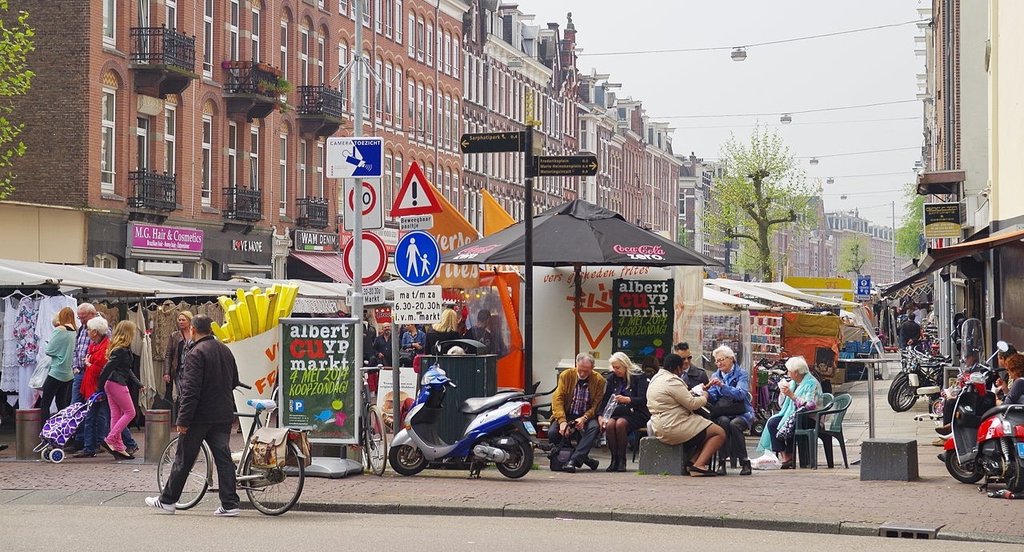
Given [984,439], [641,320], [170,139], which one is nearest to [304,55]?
[170,139]

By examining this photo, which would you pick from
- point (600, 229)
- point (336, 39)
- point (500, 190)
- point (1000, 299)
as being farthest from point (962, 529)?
point (500, 190)

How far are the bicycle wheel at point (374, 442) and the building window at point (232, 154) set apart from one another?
1083 inches

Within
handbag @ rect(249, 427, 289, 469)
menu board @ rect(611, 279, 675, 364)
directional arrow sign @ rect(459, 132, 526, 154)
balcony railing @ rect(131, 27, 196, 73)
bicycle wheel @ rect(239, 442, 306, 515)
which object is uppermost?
balcony railing @ rect(131, 27, 196, 73)

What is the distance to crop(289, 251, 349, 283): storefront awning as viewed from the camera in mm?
45688

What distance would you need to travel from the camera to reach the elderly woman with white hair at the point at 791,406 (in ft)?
55.3

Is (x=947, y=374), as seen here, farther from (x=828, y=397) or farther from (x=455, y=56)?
(x=455, y=56)

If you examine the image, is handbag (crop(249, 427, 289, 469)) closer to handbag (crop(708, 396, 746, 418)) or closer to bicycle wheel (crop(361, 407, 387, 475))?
bicycle wheel (crop(361, 407, 387, 475))

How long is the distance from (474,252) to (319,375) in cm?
402

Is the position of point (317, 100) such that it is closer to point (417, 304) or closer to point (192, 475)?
point (417, 304)

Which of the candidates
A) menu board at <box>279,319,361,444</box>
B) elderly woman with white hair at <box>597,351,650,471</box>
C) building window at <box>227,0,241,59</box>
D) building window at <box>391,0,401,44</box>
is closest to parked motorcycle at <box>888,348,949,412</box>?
elderly woman with white hair at <box>597,351,650,471</box>

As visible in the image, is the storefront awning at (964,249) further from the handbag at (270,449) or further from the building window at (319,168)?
the building window at (319,168)

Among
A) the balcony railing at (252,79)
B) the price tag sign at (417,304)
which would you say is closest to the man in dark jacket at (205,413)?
the price tag sign at (417,304)

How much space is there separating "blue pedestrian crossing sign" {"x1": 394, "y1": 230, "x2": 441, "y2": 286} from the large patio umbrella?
2076mm

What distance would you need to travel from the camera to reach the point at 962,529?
11211 millimetres
